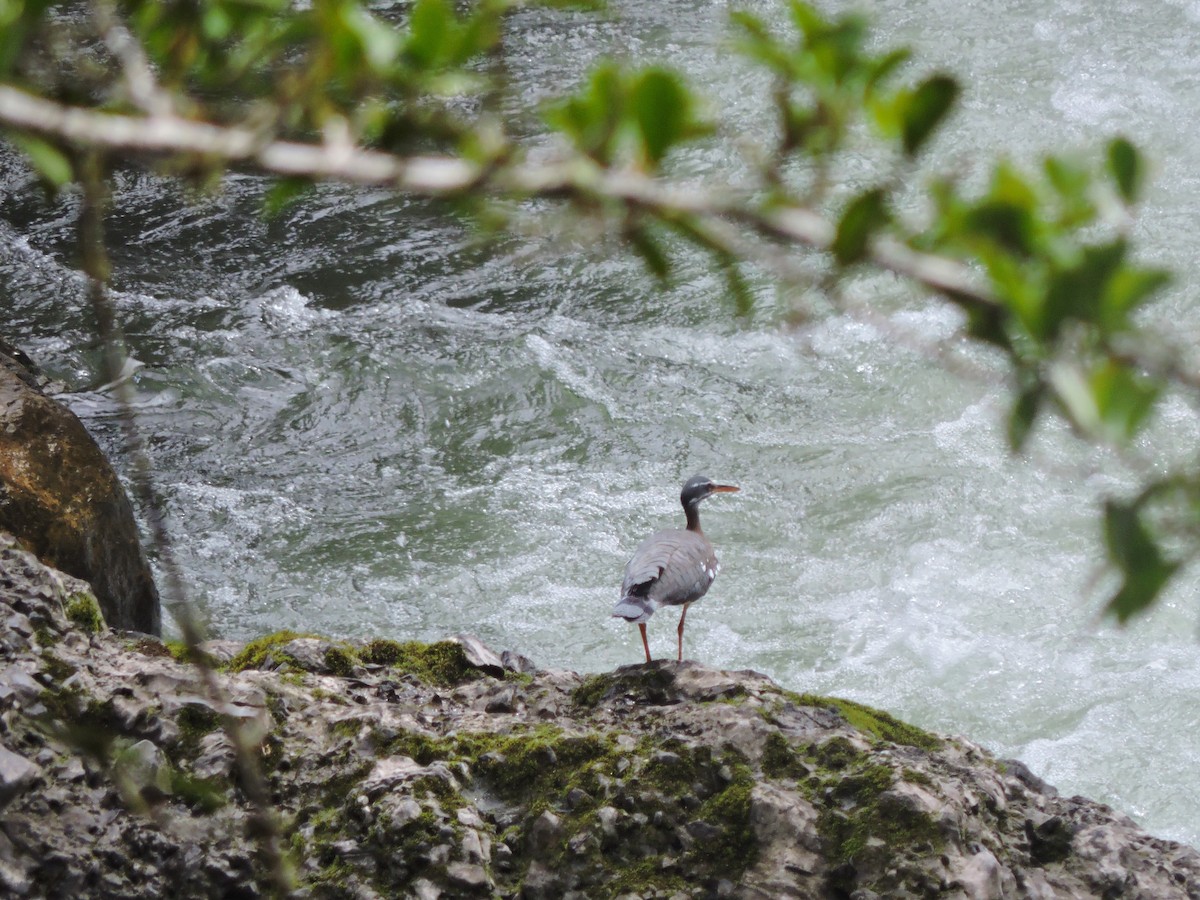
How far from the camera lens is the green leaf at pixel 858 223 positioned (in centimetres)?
86

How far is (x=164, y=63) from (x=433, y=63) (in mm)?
350

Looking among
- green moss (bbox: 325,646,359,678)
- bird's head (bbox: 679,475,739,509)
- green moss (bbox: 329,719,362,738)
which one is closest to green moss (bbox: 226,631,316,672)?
green moss (bbox: 325,646,359,678)

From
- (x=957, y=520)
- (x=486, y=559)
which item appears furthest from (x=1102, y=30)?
(x=486, y=559)

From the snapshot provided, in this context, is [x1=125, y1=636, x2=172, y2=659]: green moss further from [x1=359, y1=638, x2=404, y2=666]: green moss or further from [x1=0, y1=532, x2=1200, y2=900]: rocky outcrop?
[x1=359, y1=638, x2=404, y2=666]: green moss

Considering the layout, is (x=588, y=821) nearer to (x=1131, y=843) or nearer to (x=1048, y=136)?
(x=1131, y=843)

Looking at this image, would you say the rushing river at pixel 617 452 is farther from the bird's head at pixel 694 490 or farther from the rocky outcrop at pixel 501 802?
the rocky outcrop at pixel 501 802

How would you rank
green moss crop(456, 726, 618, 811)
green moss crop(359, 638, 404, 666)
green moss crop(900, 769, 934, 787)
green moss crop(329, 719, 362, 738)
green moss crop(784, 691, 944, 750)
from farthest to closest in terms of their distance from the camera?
1. green moss crop(359, 638, 404, 666)
2. green moss crop(784, 691, 944, 750)
3. green moss crop(329, 719, 362, 738)
4. green moss crop(456, 726, 618, 811)
5. green moss crop(900, 769, 934, 787)

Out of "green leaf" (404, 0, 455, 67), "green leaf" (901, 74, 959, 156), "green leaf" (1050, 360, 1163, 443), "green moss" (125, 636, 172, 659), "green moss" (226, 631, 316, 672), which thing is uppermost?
"green leaf" (404, 0, 455, 67)

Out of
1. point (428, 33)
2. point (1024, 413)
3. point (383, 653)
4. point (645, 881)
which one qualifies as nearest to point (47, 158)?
point (428, 33)

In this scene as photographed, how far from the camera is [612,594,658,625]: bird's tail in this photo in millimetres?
4520

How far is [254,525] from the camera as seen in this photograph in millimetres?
6723

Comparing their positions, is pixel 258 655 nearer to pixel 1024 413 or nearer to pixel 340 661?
pixel 340 661

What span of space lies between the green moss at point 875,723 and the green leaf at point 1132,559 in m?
2.64

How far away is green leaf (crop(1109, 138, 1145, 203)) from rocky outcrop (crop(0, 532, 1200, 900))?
2.15m
